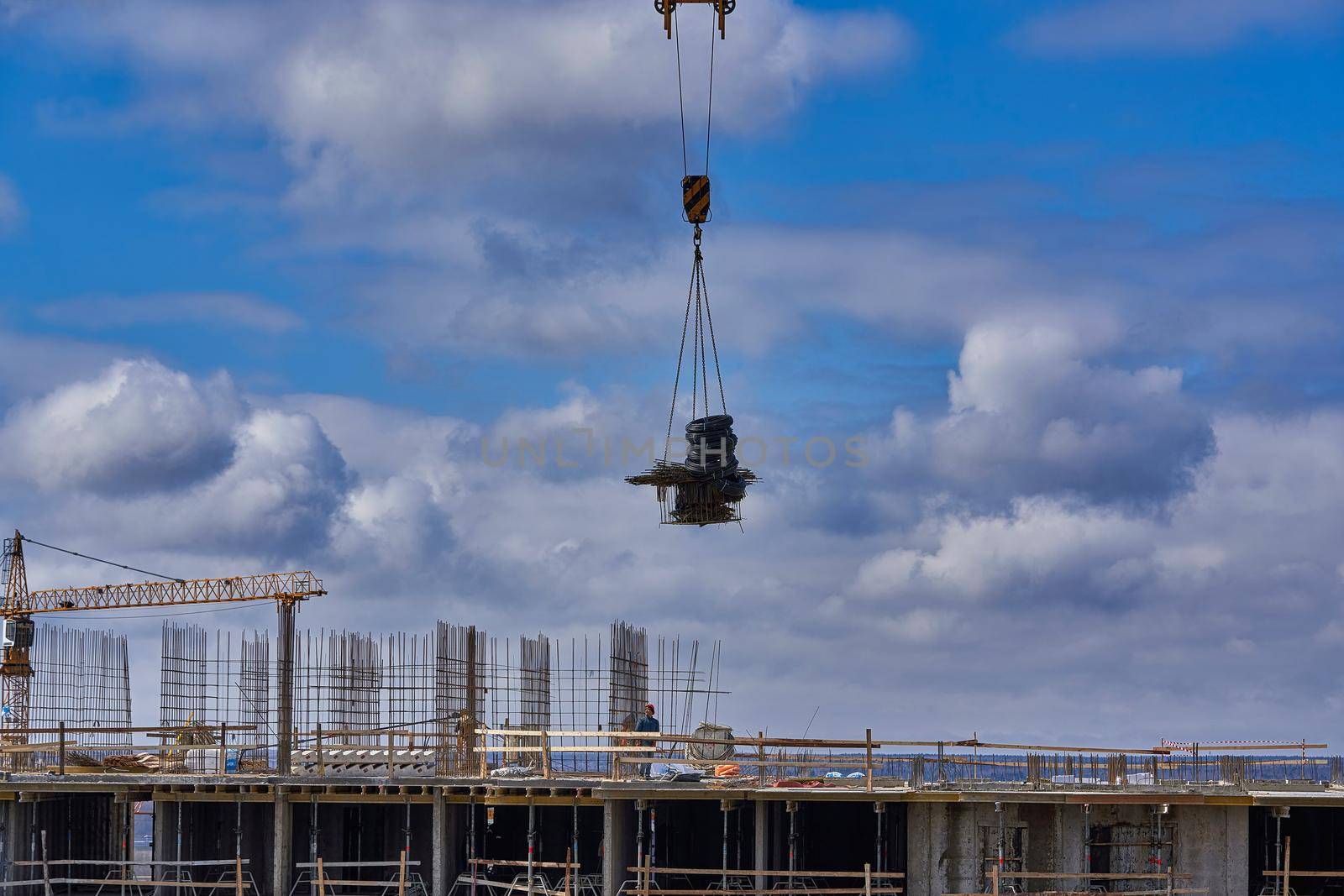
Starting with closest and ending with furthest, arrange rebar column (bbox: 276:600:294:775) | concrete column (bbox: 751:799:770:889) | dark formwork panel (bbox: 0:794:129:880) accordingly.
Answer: concrete column (bbox: 751:799:770:889) < dark formwork panel (bbox: 0:794:129:880) < rebar column (bbox: 276:600:294:775)

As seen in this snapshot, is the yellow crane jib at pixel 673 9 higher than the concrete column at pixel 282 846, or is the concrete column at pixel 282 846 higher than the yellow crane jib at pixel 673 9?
the yellow crane jib at pixel 673 9

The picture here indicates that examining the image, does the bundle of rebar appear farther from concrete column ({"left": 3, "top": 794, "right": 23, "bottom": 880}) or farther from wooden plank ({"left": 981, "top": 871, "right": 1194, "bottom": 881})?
concrete column ({"left": 3, "top": 794, "right": 23, "bottom": 880})

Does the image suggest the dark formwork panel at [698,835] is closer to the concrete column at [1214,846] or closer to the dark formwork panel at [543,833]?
the dark formwork panel at [543,833]

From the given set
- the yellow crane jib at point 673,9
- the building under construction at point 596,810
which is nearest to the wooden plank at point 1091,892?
the building under construction at point 596,810

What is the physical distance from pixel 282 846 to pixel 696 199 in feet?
50.1

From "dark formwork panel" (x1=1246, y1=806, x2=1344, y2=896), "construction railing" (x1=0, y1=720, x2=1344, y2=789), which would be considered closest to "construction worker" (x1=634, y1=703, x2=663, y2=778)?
"construction railing" (x1=0, y1=720, x2=1344, y2=789)

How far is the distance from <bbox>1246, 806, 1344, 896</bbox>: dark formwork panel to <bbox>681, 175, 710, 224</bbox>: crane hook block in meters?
16.3

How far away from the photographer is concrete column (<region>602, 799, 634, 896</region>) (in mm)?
31609

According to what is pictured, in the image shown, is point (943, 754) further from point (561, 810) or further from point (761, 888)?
point (561, 810)

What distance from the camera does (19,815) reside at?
118 feet

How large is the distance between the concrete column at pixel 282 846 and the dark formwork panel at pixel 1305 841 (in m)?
19.1

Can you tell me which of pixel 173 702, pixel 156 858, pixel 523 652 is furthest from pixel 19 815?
pixel 523 652

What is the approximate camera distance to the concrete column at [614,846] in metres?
31.6

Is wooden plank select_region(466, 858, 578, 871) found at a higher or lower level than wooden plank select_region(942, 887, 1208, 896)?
higher
